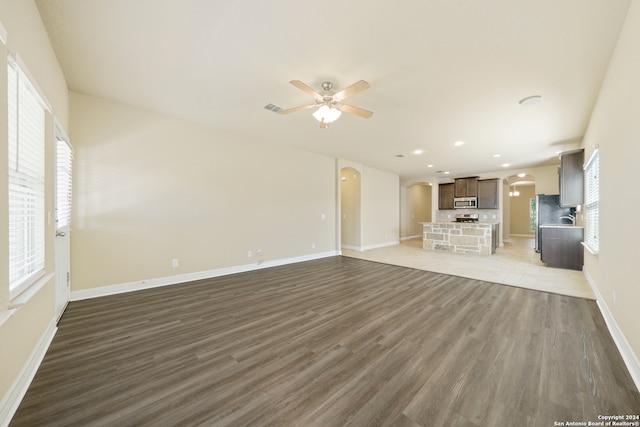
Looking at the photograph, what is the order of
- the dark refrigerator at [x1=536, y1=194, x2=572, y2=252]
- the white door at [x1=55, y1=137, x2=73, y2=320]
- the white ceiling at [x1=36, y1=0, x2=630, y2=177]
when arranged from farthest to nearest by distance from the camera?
the dark refrigerator at [x1=536, y1=194, x2=572, y2=252] → the white door at [x1=55, y1=137, x2=73, y2=320] → the white ceiling at [x1=36, y1=0, x2=630, y2=177]

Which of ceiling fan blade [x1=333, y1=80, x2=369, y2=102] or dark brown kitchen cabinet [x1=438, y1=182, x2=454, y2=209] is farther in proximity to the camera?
dark brown kitchen cabinet [x1=438, y1=182, x2=454, y2=209]

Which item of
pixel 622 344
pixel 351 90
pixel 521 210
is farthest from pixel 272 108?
pixel 521 210

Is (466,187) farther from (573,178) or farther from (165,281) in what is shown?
(165,281)

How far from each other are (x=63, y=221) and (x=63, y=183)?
461 millimetres

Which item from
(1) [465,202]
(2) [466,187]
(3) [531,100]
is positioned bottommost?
(1) [465,202]

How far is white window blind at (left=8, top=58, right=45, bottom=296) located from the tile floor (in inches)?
220

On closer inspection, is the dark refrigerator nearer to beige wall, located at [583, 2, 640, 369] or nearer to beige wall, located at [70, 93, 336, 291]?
beige wall, located at [583, 2, 640, 369]

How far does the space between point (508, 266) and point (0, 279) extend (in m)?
7.29

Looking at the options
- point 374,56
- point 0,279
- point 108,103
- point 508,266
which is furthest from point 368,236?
point 0,279

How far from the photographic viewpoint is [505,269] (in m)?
5.09

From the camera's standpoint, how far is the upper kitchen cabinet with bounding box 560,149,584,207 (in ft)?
14.7

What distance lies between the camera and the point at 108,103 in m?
3.47

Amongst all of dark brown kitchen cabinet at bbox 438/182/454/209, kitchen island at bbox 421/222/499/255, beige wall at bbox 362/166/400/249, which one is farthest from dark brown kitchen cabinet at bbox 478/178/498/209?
beige wall at bbox 362/166/400/249

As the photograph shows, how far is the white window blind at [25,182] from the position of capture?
161cm
